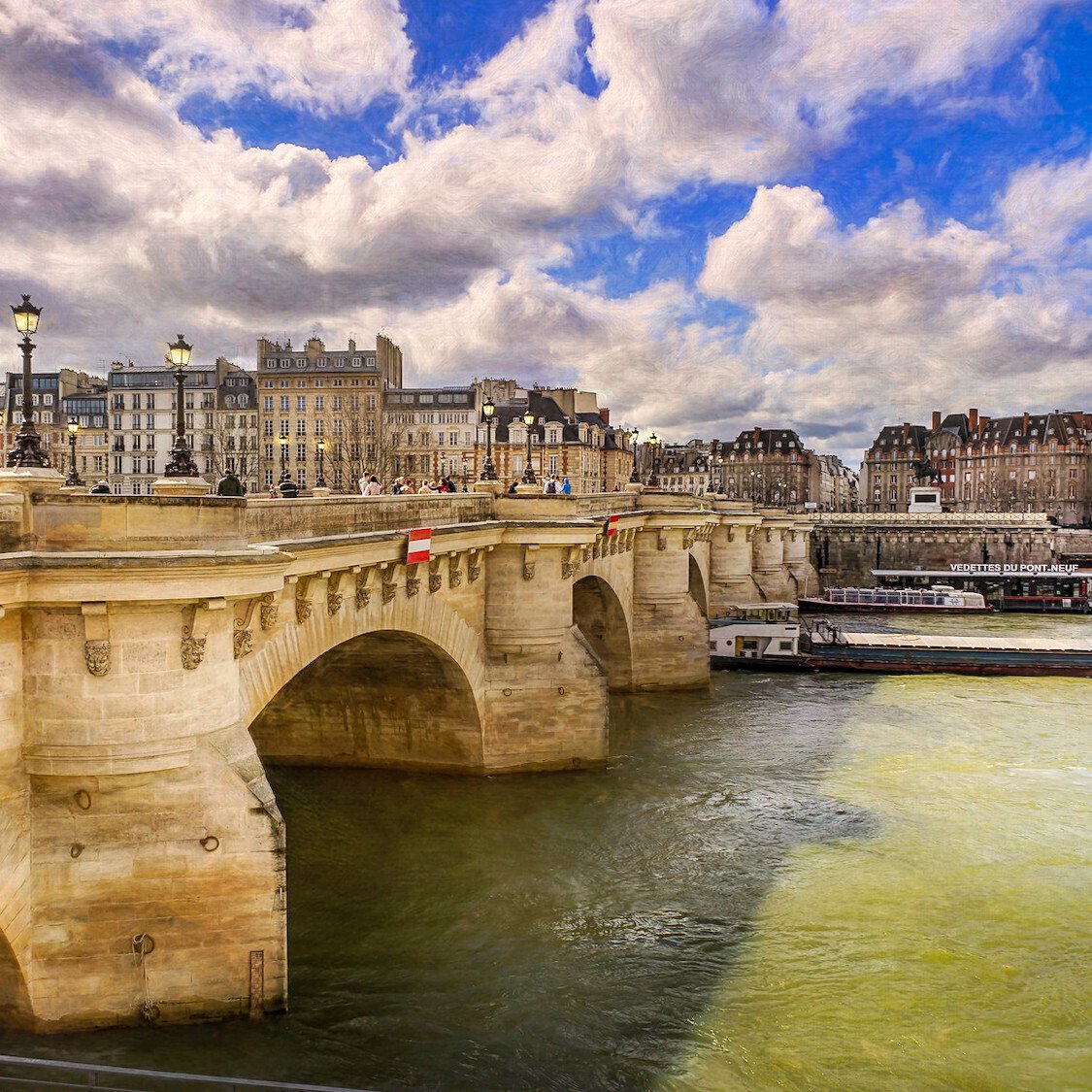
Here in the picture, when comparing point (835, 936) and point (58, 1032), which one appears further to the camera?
Answer: point (835, 936)

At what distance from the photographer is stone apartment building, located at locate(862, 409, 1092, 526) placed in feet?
400

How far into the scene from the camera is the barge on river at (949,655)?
132 feet

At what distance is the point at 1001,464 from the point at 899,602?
73.4 meters

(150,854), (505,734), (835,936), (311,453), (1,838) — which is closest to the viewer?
(1,838)

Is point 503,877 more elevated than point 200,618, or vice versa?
point 200,618

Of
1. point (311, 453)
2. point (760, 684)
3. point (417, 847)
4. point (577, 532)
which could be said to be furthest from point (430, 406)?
point (417, 847)

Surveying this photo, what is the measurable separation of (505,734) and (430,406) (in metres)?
63.2

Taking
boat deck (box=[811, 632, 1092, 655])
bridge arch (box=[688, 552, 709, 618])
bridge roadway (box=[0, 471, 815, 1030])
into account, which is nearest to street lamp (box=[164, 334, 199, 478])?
bridge roadway (box=[0, 471, 815, 1030])

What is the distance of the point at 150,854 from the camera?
10703 mm

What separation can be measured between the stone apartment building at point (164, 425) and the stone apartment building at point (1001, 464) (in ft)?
246

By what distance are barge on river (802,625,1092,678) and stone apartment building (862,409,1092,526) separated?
3023 inches

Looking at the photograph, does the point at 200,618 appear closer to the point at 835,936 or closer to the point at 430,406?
the point at 835,936

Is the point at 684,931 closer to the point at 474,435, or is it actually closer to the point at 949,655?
the point at 949,655

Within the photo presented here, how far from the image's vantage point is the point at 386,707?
2292cm
